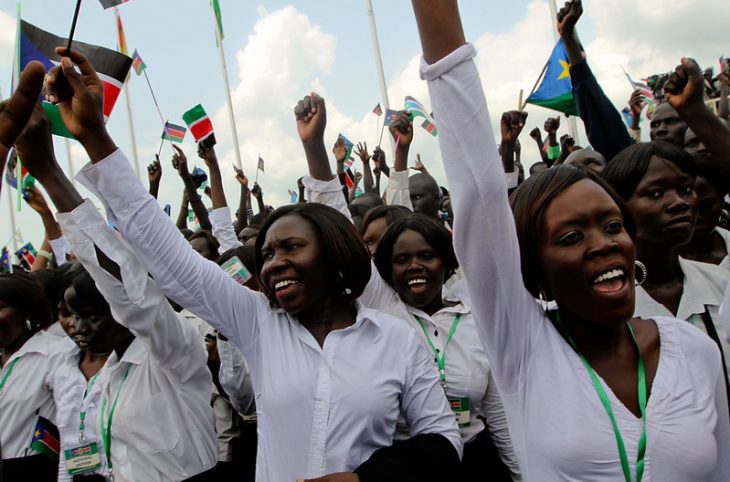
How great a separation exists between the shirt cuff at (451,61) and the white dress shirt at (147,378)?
116 centimetres

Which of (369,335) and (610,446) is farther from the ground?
(369,335)

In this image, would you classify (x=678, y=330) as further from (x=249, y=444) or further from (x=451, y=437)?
(x=249, y=444)

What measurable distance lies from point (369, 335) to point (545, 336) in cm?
80

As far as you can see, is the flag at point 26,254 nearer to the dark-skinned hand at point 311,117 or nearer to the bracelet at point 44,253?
the bracelet at point 44,253

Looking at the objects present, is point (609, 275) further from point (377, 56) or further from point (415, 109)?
point (377, 56)

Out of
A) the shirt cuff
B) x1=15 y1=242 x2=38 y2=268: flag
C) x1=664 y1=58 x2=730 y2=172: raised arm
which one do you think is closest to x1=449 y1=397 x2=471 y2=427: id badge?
x1=664 y1=58 x2=730 y2=172: raised arm

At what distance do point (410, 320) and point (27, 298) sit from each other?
2165mm

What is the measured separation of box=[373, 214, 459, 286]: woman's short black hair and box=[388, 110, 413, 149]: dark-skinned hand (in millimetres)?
1320

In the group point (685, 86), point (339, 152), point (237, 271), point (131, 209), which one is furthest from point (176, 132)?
point (685, 86)

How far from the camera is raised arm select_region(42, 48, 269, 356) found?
1913 mm

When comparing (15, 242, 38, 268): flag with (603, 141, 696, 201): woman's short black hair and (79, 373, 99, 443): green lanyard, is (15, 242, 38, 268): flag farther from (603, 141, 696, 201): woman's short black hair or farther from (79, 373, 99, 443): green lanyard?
(603, 141, 696, 201): woman's short black hair

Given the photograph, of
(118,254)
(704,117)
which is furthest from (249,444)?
(704,117)

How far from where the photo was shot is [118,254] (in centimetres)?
212

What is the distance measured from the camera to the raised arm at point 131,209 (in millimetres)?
1913
